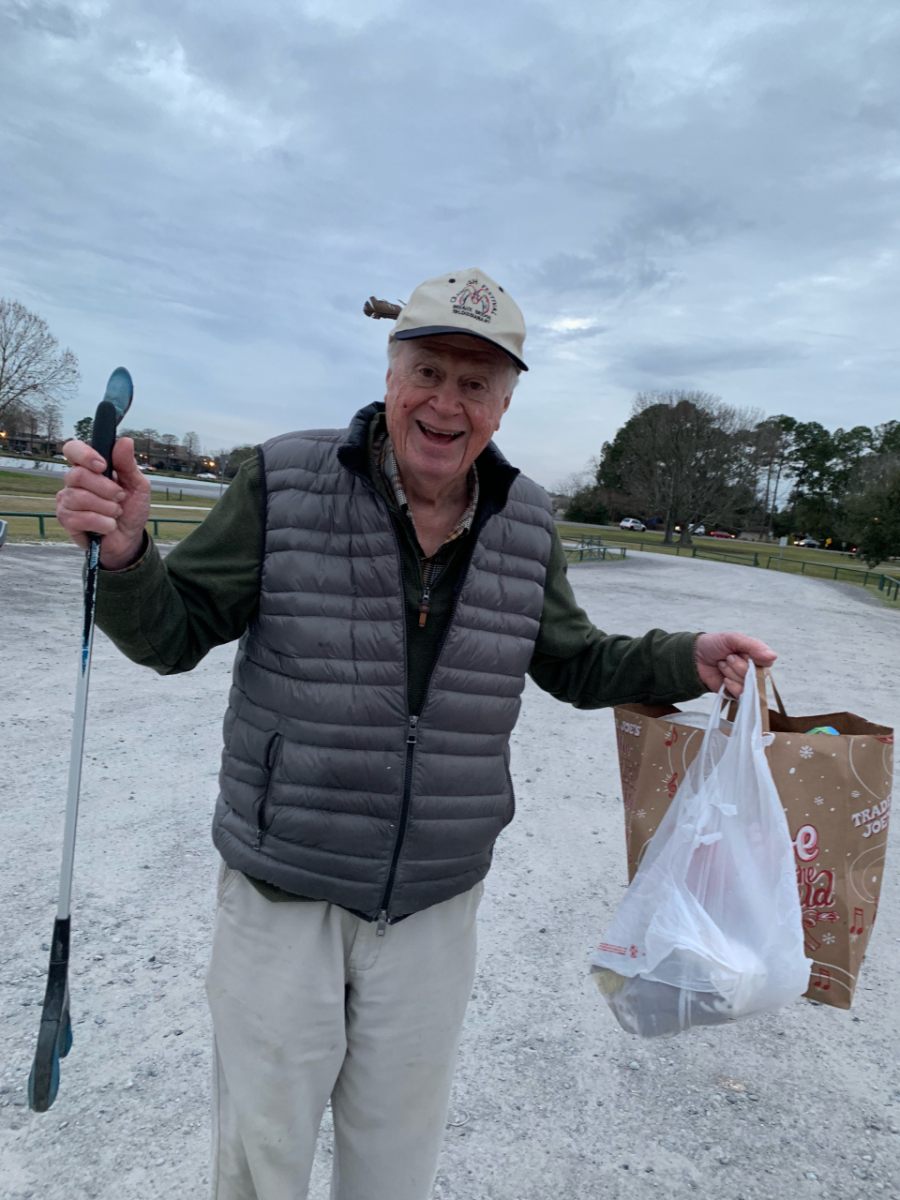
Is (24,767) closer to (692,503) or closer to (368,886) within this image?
(368,886)

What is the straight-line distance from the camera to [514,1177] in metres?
2.07

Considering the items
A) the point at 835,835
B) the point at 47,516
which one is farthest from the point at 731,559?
the point at 835,835

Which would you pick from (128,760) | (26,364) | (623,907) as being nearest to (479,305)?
(623,907)

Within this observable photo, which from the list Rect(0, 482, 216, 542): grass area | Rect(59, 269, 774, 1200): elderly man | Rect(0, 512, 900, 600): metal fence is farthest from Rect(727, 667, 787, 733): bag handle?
Rect(0, 512, 900, 600): metal fence

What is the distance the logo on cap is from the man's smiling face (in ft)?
0.17

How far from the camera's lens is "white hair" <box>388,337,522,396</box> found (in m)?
1.73

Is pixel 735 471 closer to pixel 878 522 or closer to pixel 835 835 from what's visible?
pixel 878 522

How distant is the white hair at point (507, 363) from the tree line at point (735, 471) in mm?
32679

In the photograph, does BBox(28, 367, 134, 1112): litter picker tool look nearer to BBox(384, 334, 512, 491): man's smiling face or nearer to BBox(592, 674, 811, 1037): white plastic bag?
BBox(384, 334, 512, 491): man's smiling face

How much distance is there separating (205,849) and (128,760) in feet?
4.04

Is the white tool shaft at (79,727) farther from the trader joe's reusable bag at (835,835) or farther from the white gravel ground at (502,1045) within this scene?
the trader joe's reusable bag at (835,835)

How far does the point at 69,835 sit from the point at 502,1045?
1.69m

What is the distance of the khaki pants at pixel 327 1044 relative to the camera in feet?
5.30

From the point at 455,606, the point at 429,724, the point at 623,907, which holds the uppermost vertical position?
the point at 455,606
